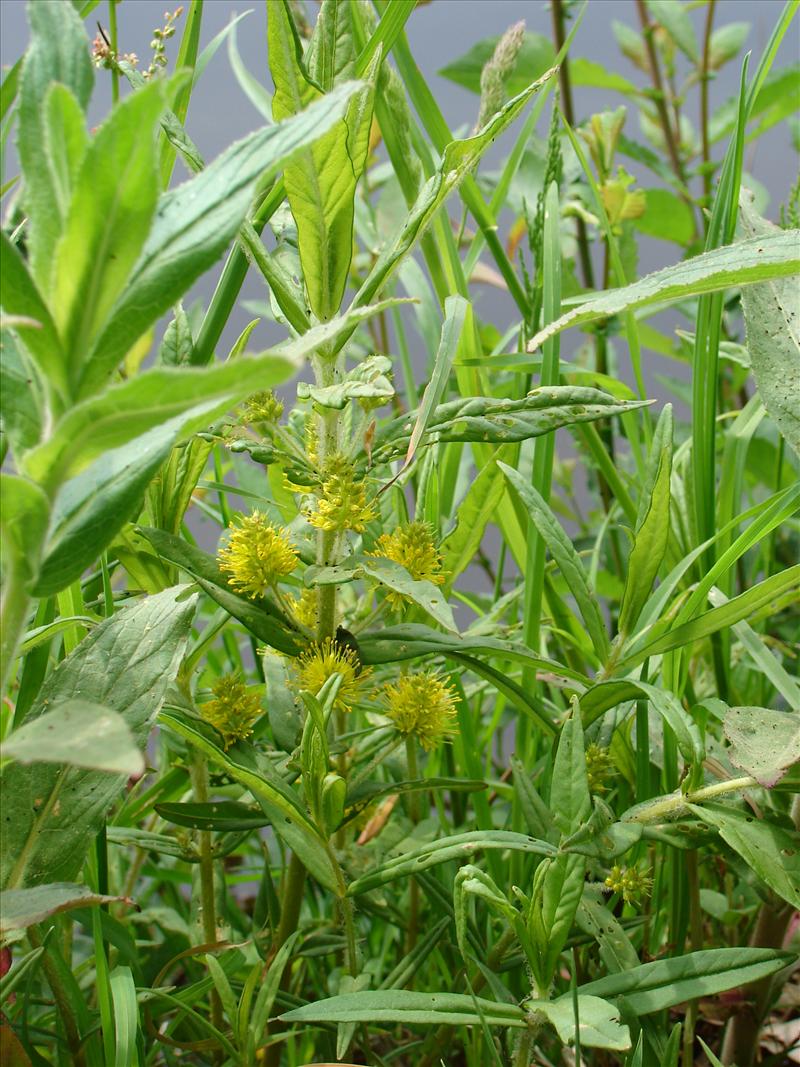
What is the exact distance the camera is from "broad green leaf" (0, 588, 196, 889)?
1.43 ft

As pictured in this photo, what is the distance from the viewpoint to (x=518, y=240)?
125cm

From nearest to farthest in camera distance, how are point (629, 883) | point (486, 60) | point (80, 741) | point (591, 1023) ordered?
point (80, 741) → point (591, 1023) → point (629, 883) → point (486, 60)

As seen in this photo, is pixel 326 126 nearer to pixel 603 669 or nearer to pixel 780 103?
pixel 603 669

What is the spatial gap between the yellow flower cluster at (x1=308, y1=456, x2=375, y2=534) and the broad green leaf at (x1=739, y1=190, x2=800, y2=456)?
0.80ft

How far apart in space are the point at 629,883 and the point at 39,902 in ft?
0.96

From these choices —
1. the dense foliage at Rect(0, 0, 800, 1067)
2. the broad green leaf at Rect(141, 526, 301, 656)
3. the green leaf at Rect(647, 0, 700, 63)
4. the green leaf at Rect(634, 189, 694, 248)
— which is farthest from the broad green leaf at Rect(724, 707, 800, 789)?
the green leaf at Rect(647, 0, 700, 63)

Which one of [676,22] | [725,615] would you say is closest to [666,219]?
[676,22]

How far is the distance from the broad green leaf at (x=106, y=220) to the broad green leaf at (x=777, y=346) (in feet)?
1.26

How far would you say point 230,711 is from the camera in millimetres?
551

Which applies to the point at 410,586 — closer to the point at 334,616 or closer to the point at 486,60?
the point at 334,616

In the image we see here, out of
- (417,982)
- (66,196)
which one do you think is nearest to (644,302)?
(66,196)

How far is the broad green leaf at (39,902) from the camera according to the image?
0.35 metres

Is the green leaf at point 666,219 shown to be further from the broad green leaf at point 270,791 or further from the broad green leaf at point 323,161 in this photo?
the broad green leaf at point 270,791

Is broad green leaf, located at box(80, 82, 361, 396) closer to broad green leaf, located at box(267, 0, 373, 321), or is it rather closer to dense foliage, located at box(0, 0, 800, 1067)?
dense foliage, located at box(0, 0, 800, 1067)
